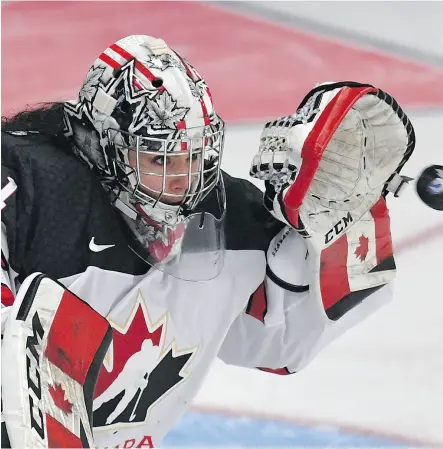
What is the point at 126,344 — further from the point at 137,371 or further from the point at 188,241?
the point at 188,241

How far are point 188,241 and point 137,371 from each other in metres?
0.24

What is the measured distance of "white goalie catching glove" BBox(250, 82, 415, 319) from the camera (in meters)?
1.38

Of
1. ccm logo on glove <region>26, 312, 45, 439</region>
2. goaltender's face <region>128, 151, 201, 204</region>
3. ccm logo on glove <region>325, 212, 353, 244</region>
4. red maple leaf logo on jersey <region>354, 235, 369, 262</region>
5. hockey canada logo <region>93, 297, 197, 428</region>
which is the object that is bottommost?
hockey canada logo <region>93, 297, 197, 428</region>

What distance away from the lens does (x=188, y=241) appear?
5.00ft

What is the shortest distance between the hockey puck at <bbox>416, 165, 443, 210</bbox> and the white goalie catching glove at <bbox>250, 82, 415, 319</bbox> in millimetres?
76

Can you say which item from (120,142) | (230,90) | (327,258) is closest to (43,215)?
(120,142)

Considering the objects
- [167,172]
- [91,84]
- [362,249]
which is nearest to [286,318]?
[362,249]

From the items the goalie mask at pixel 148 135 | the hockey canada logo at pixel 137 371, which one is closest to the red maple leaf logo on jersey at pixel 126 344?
the hockey canada logo at pixel 137 371

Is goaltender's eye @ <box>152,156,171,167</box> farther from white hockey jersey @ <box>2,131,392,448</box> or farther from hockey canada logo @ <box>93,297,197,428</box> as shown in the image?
hockey canada logo @ <box>93,297,197,428</box>

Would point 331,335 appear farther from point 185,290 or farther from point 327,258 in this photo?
point 185,290

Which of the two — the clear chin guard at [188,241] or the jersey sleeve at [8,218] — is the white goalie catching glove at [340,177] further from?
the jersey sleeve at [8,218]

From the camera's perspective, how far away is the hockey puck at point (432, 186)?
159 cm

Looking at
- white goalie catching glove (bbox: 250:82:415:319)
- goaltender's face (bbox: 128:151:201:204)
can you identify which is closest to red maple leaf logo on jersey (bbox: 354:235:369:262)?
white goalie catching glove (bbox: 250:82:415:319)

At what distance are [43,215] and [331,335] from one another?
0.64 meters
